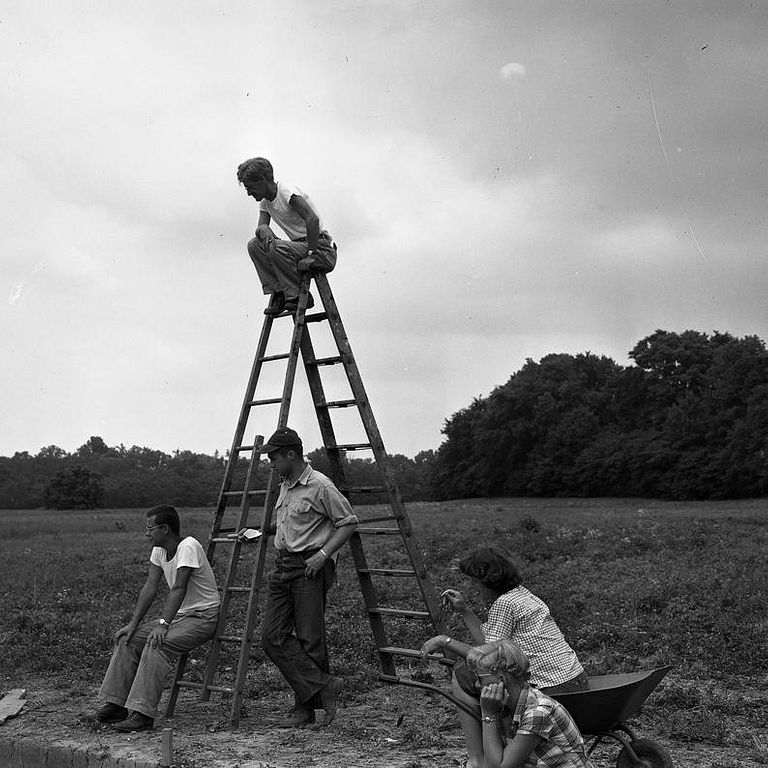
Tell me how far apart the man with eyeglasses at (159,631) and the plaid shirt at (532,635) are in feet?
11.1

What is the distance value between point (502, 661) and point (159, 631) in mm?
3963

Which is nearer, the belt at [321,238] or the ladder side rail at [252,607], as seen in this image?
the ladder side rail at [252,607]

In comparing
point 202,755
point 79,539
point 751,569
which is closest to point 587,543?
point 751,569

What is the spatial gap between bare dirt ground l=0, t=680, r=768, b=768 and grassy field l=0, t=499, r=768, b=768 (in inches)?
17.4

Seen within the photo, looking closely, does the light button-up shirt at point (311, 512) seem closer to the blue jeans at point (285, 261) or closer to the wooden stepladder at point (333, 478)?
the wooden stepladder at point (333, 478)

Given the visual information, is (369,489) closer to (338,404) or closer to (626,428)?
(338,404)

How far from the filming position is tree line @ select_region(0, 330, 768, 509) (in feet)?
197

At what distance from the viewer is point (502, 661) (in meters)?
4.91

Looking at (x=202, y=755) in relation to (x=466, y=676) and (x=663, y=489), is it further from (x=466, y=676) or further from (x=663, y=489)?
(x=663, y=489)

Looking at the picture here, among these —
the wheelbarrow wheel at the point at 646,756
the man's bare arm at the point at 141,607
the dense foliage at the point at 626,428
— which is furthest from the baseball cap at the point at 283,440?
the dense foliage at the point at 626,428

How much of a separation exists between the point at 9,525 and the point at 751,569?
30.6 metres

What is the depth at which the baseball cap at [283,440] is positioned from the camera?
8.10 meters

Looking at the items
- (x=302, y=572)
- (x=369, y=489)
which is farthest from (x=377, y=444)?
(x=302, y=572)

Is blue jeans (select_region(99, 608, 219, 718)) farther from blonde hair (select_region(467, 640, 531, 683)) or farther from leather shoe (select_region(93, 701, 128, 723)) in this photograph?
blonde hair (select_region(467, 640, 531, 683))
